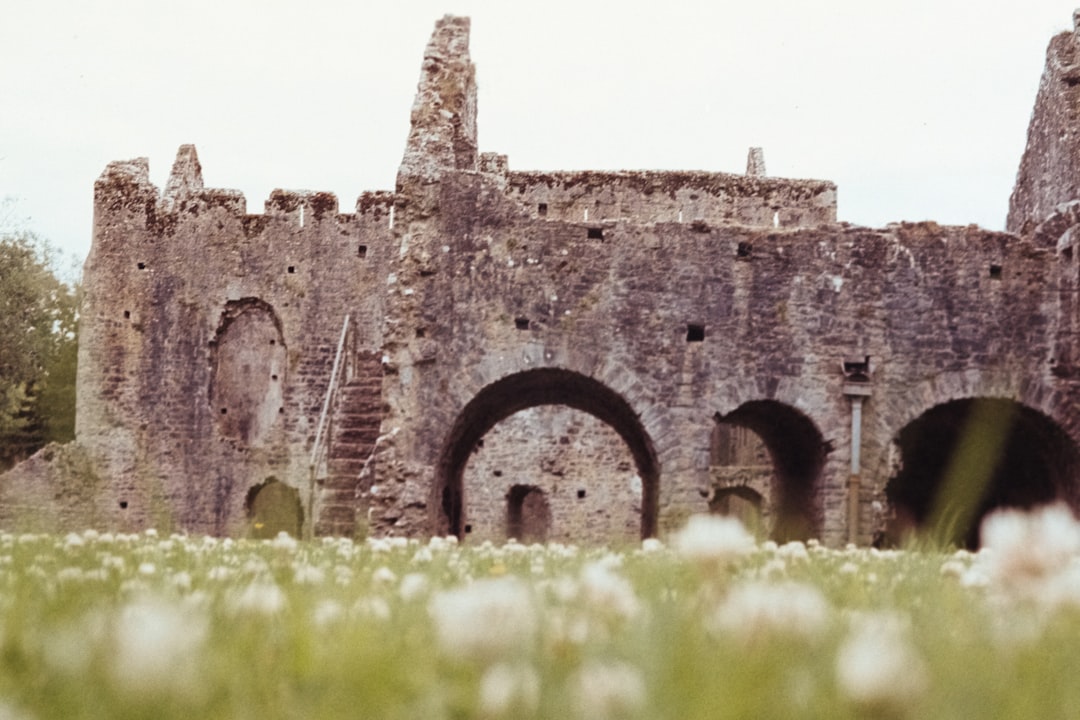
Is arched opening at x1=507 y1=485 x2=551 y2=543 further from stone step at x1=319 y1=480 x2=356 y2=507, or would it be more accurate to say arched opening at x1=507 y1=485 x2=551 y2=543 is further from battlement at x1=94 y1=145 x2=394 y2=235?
stone step at x1=319 y1=480 x2=356 y2=507

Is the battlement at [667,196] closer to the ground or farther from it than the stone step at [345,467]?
farther from it

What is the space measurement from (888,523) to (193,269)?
53.5 ft

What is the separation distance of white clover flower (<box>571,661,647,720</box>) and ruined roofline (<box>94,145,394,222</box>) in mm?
23682

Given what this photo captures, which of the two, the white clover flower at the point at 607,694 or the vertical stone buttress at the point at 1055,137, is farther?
the vertical stone buttress at the point at 1055,137

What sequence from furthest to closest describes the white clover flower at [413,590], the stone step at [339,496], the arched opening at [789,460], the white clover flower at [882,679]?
the stone step at [339,496], the arched opening at [789,460], the white clover flower at [413,590], the white clover flower at [882,679]

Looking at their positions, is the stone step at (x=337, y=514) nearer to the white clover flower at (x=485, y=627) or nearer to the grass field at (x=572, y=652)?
the grass field at (x=572, y=652)

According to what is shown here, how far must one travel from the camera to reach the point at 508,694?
1183 mm

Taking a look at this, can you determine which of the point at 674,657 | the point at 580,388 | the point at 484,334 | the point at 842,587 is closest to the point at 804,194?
the point at 580,388

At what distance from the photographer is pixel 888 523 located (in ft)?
57.2

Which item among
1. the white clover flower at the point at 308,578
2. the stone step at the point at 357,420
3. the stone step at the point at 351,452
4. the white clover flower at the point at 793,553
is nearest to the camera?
the white clover flower at the point at 308,578

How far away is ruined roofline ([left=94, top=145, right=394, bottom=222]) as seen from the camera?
2447 centimetres

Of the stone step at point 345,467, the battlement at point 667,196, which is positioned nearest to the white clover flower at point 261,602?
the stone step at point 345,467

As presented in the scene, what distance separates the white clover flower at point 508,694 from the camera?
118cm

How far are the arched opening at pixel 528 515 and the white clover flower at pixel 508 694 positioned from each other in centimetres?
2084
